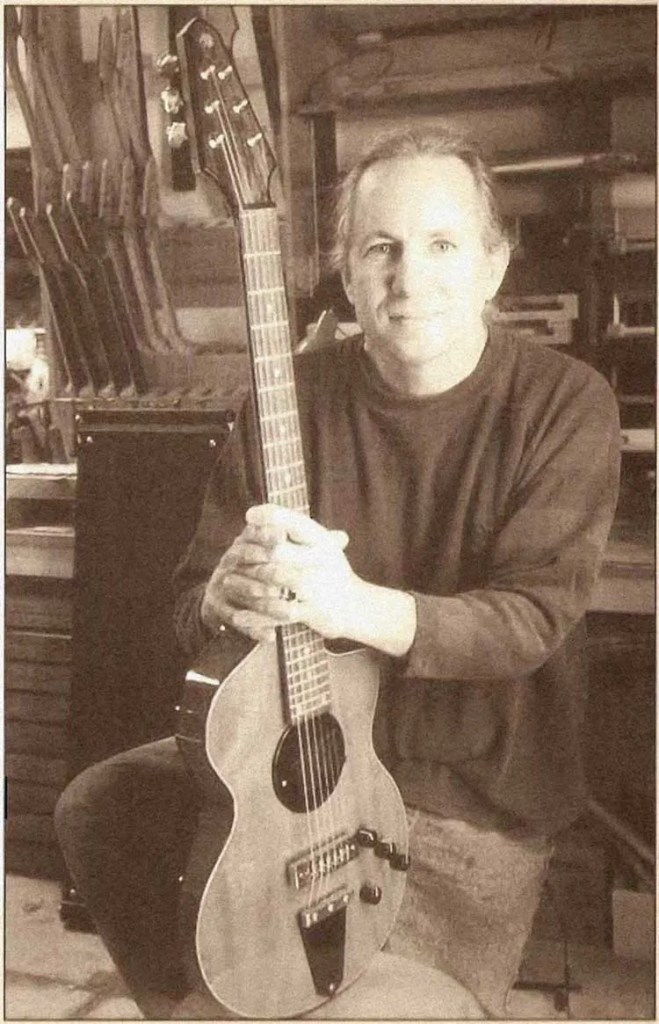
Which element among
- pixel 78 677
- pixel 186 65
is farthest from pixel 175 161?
pixel 78 677

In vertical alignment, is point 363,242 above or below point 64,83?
below

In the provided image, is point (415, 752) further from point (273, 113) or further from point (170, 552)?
point (273, 113)

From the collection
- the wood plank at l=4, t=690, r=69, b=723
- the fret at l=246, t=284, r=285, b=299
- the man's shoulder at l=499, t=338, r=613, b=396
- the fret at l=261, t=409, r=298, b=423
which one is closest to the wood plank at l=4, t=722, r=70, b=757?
the wood plank at l=4, t=690, r=69, b=723

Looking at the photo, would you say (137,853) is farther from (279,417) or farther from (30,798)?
(279,417)

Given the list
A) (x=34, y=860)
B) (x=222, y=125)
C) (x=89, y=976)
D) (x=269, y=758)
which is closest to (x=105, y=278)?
(x=222, y=125)

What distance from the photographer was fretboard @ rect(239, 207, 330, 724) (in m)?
1.22

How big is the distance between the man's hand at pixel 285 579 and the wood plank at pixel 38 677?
0.89 feet

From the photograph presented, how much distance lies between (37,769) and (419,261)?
0.76 m

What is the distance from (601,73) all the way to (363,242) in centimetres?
35

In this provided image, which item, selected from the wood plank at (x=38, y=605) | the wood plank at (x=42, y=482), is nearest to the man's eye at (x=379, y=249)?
the wood plank at (x=42, y=482)

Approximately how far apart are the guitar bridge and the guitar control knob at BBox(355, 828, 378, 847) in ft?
0.18

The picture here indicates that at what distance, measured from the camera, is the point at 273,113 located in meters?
1.29

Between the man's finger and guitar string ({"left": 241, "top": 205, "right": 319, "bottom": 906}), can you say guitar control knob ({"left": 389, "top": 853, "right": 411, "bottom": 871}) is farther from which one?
the man's finger

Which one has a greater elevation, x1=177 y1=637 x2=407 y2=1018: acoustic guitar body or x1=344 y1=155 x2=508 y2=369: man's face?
x1=344 y1=155 x2=508 y2=369: man's face
